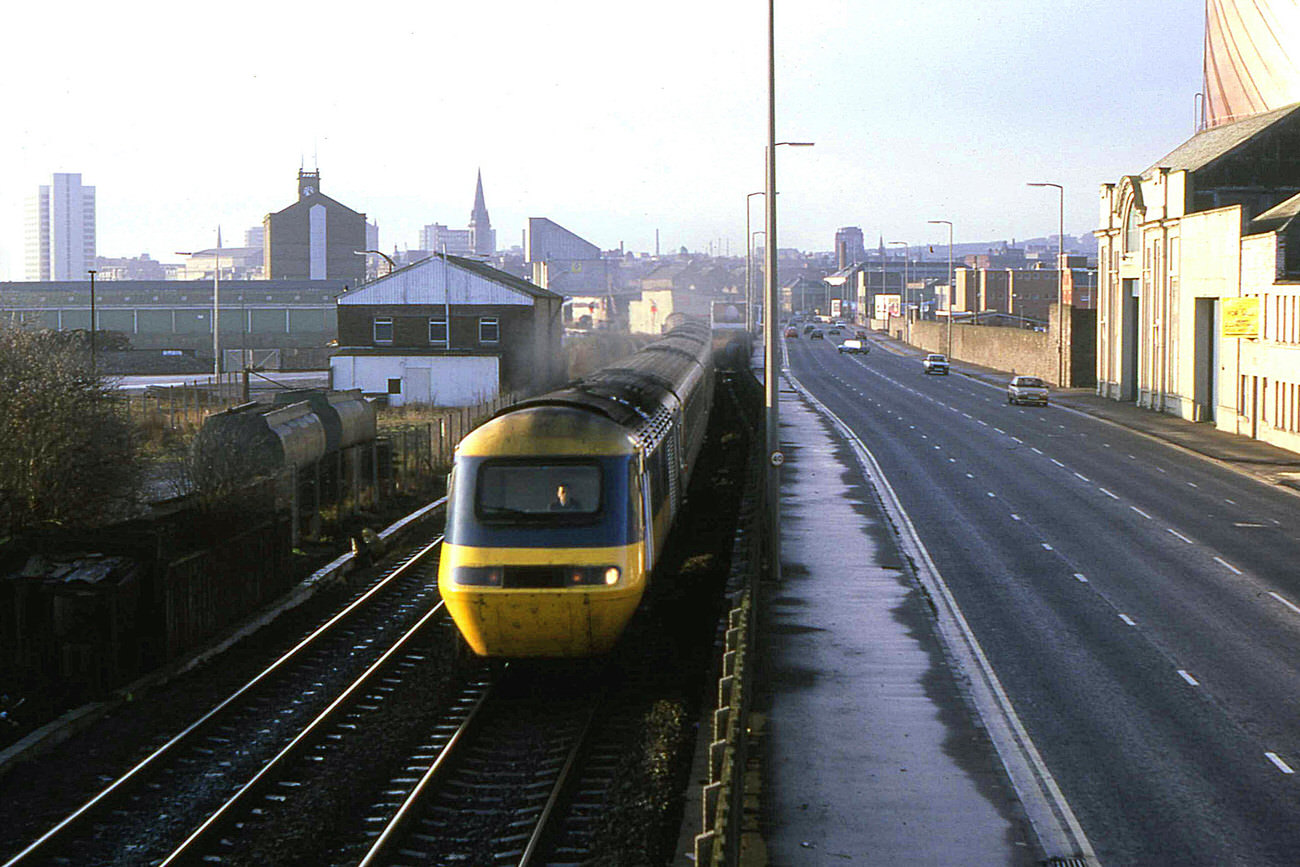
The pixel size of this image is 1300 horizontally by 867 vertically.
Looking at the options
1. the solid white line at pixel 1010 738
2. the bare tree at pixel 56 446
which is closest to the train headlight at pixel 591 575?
the solid white line at pixel 1010 738

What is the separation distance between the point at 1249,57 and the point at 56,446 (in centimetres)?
6217

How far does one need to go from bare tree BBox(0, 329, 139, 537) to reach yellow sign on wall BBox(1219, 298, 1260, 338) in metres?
38.8

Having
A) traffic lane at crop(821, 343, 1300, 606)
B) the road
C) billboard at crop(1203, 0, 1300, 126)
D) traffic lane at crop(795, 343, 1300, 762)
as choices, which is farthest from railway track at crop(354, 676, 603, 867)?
billboard at crop(1203, 0, 1300, 126)

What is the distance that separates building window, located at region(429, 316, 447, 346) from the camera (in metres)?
64.1

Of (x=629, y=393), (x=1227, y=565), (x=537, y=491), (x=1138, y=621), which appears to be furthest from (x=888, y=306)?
(x=537, y=491)

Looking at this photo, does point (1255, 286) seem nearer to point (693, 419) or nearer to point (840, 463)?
point (840, 463)

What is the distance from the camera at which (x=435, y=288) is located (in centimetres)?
6419

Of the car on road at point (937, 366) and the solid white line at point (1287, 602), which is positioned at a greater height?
the car on road at point (937, 366)

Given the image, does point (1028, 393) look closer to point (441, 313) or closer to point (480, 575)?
point (441, 313)

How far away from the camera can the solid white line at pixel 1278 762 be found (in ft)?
47.8

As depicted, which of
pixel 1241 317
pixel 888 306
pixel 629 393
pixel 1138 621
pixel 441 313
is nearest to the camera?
pixel 629 393

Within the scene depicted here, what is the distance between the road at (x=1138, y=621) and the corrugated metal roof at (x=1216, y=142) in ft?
61.9

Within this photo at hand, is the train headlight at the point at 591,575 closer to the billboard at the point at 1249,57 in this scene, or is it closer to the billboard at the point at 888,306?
the billboard at the point at 1249,57

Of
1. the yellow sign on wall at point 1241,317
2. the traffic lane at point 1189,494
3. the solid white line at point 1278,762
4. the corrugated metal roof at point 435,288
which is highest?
the corrugated metal roof at point 435,288
